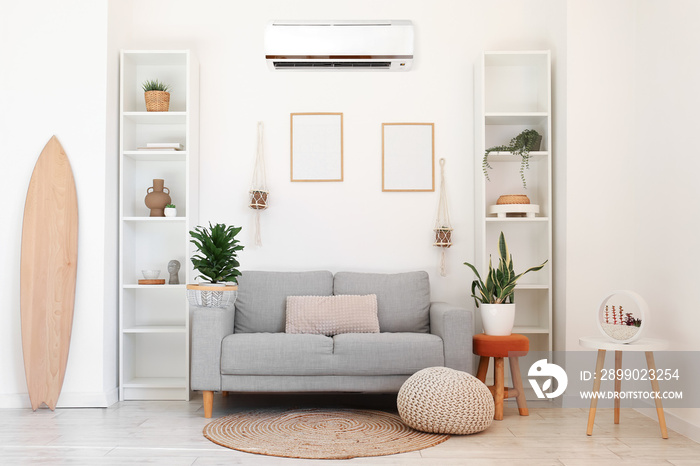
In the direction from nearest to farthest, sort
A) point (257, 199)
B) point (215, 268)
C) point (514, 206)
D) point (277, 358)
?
1. point (277, 358)
2. point (215, 268)
3. point (514, 206)
4. point (257, 199)

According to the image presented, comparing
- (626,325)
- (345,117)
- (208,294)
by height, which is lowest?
(626,325)

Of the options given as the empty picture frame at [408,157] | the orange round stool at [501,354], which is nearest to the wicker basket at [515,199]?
the empty picture frame at [408,157]

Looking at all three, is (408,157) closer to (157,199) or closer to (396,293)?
(396,293)

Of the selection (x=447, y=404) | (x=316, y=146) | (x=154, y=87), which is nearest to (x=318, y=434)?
(x=447, y=404)

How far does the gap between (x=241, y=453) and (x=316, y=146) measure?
2315 mm

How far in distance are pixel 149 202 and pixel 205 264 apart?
2.60ft

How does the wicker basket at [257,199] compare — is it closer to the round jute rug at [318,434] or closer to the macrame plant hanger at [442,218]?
the macrame plant hanger at [442,218]

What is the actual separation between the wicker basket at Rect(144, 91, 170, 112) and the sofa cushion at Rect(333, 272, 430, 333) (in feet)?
5.43

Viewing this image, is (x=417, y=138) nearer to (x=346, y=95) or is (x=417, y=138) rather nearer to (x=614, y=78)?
(x=346, y=95)

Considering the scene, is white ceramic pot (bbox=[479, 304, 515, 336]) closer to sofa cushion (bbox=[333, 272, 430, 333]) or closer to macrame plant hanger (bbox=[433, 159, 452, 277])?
sofa cushion (bbox=[333, 272, 430, 333])

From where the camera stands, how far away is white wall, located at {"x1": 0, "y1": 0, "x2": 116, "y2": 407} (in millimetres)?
3887

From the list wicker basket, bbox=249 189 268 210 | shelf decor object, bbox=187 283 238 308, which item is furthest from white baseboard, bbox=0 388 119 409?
wicker basket, bbox=249 189 268 210

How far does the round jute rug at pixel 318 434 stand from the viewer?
297 cm

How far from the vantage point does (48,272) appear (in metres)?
3.82
